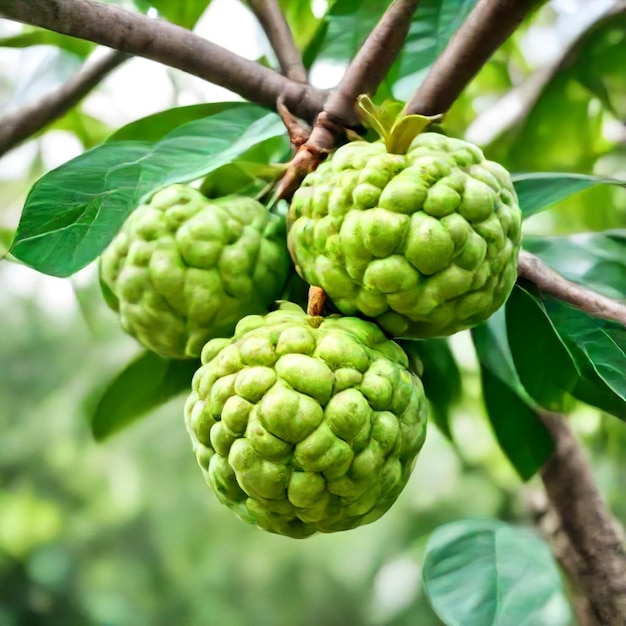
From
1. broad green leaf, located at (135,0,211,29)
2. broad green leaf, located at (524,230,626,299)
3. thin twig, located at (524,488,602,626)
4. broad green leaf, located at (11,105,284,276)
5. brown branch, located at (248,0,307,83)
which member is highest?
brown branch, located at (248,0,307,83)

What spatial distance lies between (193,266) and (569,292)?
1.13 feet

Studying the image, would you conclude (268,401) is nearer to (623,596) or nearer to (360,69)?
(360,69)

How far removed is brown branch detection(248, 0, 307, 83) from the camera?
85 cm

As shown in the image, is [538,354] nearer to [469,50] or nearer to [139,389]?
[469,50]

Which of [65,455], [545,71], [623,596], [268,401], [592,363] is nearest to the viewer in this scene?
[268,401]

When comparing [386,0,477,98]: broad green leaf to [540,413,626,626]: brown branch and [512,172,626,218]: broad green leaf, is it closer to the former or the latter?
[512,172,626,218]: broad green leaf

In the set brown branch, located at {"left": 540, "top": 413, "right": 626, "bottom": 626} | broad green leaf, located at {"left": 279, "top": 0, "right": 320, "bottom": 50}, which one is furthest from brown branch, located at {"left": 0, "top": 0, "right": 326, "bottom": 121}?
brown branch, located at {"left": 540, "top": 413, "right": 626, "bottom": 626}

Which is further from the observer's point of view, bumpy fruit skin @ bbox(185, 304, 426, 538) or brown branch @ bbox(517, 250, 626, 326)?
brown branch @ bbox(517, 250, 626, 326)

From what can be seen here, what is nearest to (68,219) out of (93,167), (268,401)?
(93,167)

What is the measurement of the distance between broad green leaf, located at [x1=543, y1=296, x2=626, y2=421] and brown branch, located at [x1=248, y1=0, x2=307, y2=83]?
394mm

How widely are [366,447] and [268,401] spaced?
8cm

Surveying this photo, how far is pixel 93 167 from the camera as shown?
621mm

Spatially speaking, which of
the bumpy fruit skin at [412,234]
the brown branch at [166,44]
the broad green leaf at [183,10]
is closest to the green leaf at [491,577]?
the bumpy fruit skin at [412,234]

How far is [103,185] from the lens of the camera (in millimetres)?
600
